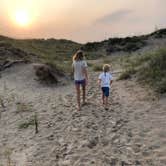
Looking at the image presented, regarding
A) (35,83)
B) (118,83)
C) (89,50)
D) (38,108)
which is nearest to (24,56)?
(35,83)

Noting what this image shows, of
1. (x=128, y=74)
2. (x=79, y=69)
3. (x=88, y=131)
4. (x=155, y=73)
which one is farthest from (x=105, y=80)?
(x=128, y=74)

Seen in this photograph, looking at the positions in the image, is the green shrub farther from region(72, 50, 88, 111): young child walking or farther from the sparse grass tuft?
region(72, 50, 88, 111): young child walking

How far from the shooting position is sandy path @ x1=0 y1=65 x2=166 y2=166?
9375 millimetres

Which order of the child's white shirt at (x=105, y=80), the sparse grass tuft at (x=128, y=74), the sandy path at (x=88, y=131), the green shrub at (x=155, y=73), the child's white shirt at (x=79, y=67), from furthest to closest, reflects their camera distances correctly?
the sparse grass tuft at (x=128, y=74) < the green shrub at (x=155, y=73) < the child's white shirt at (x=105, y=80) < the child's white shirt at (x=79, y=67) < the sandy path at (x=88, y=131)

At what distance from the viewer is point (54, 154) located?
385 inches

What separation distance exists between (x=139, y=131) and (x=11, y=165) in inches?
138

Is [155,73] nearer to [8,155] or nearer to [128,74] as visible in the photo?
[128,74]

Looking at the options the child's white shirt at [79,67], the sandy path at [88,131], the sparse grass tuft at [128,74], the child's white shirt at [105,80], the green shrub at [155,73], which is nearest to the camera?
the sandy path at [88,131]

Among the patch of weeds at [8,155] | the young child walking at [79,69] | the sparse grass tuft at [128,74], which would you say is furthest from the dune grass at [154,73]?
the patch of weeds at [8,155]

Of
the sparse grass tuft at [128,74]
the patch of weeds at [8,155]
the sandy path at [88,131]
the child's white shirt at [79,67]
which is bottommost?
the patch of weeds at [8,155]

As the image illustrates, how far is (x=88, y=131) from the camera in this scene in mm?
11148

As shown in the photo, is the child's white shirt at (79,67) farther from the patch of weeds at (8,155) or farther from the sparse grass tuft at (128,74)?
the sparse grass tuft at (128,74)

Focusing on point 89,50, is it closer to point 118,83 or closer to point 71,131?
point 118,83

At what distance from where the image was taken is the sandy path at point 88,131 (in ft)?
30.8
